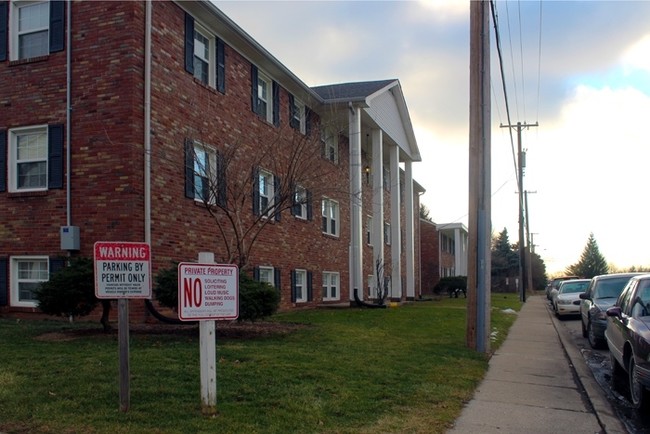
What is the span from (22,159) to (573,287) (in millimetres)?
19548

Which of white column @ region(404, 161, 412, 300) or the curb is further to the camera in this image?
white column @ region(404, 161, 412, 300)

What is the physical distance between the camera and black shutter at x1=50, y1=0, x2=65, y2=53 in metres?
13.2

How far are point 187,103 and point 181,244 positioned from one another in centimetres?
320

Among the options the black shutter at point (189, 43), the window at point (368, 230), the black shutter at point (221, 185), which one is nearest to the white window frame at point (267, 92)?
the black shutter at point (189, 43)

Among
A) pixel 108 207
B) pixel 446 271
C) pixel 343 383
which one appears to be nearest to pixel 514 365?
pixel 343 383

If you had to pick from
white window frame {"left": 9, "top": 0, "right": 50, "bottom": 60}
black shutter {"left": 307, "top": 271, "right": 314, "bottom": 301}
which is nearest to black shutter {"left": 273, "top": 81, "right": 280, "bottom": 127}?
black shutter {"left": 307, "top": 271, "right": 314, "bottom": 301}

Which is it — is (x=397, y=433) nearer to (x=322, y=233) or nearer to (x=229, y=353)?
(x=229, y=353)

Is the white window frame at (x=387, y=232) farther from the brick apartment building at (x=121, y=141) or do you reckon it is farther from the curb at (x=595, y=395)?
the curb at (x=595, y=395)

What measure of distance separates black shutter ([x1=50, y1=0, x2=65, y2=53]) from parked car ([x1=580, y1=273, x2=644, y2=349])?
41.7 feet

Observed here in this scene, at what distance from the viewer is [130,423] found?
218 inches

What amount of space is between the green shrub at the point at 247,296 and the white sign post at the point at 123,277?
454 centimetres

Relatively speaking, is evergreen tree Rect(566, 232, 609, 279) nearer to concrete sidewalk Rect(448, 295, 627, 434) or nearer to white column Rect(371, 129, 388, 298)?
white column Rect(371, 129, 388, 298)

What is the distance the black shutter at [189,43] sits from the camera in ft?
46.9

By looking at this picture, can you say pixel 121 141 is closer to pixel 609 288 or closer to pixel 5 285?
pixel 5 285
